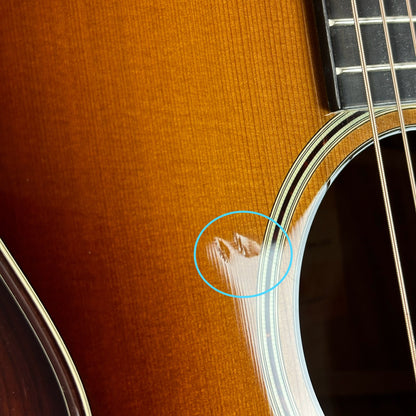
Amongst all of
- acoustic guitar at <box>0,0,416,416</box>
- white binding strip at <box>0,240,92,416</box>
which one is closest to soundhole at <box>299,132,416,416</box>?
acoustic guitar at <box>0,0,416,416</box>

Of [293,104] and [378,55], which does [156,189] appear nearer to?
[293,104]

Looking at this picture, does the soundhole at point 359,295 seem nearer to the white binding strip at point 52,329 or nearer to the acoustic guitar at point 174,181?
the acoustic guitar at point 174,181

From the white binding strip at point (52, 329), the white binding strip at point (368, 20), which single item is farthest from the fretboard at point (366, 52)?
the white binding strip at point (52, 329)

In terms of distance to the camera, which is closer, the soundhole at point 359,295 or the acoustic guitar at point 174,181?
the acoustic guitar at point 174,181

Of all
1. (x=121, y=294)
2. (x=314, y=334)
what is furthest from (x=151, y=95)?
(x=314, y=334)

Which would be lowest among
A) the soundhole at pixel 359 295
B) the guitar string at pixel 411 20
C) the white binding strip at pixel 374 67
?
the soundhole at pixel 359 295

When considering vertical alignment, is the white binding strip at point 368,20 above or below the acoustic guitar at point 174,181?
above
